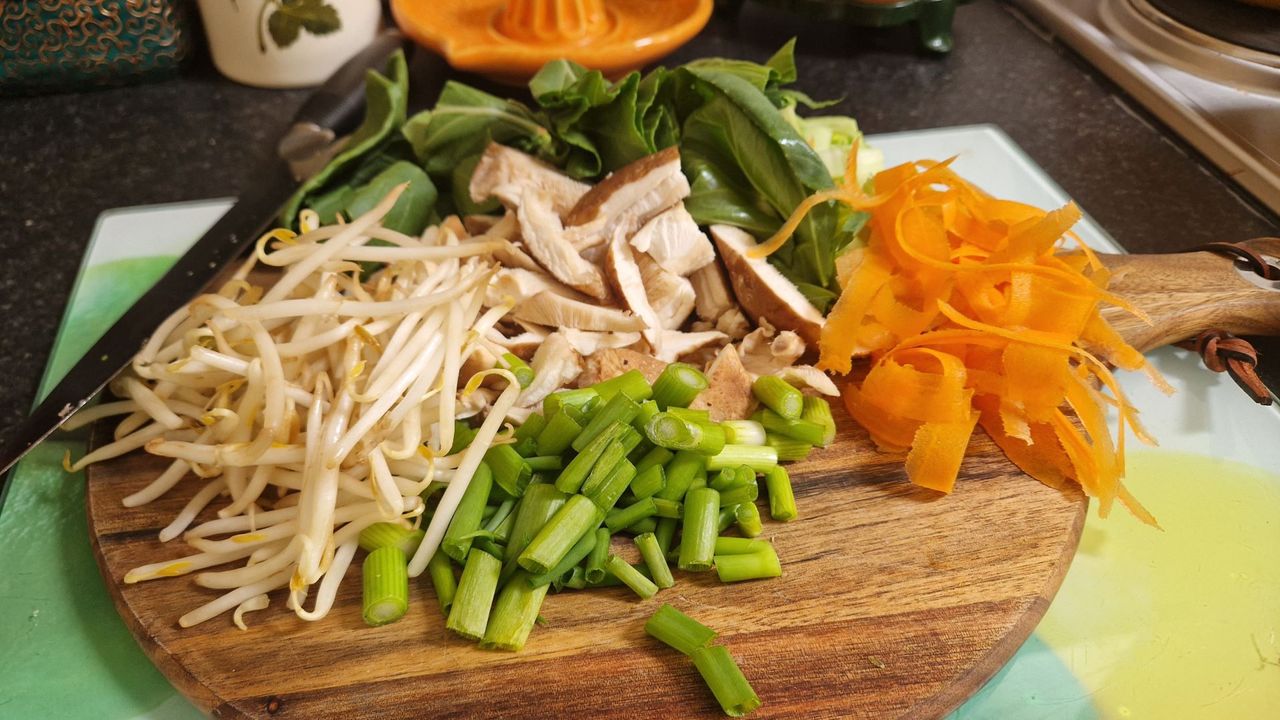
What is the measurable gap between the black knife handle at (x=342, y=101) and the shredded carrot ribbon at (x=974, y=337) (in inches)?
→ 38.8

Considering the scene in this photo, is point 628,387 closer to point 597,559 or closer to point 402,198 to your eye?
point 597,559

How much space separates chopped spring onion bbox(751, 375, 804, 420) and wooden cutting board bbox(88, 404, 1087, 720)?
5.2 inches

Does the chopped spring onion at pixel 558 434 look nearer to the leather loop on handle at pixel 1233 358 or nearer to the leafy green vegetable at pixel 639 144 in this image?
the leafy green vegetable at pixel 639 144

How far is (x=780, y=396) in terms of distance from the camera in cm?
142

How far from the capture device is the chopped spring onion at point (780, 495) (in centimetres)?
134

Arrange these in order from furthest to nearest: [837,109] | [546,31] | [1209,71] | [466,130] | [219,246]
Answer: [837,109]
[1209,71]
[546,31]
[466,130]
[219,246]

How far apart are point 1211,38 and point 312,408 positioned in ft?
8.10

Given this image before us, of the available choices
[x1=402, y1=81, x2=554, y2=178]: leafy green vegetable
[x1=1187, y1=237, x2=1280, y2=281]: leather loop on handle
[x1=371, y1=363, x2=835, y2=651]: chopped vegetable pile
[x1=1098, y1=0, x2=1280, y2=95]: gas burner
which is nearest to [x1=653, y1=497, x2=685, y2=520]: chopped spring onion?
[x1=371, y1=363, x2=835, y2=651]: chopped vegetable pile

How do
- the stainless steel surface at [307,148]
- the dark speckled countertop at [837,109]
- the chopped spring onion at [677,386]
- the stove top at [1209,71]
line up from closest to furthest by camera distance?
the chopped spring onion at [677,386], the stainless steel surface at [307,148], the dark speckled countertop at [837,109], the stove top at [1209,71]

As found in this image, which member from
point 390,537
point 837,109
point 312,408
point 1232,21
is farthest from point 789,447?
point 1232,21

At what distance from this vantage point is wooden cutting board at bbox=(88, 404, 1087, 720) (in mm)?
1120

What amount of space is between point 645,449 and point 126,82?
2.22 m

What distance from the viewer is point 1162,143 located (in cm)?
244

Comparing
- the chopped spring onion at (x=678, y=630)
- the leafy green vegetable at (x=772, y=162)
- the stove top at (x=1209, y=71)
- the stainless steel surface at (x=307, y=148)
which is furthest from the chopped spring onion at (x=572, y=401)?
the stove top at (x=1209, y=71)
